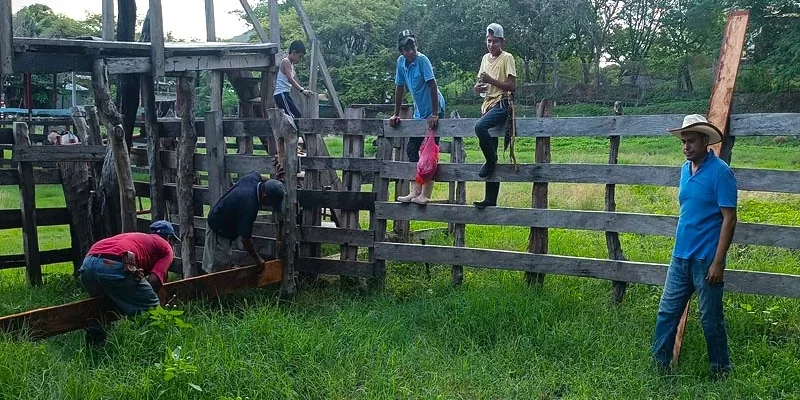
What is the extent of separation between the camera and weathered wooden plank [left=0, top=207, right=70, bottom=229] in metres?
8.87

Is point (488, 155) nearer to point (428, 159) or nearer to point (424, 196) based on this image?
point (428, 159)

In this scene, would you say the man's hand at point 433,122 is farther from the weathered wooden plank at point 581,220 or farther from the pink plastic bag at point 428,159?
the weathered wooden plank at point 581,220

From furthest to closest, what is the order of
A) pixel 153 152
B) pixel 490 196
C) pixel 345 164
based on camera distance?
pixel 153 152 → pixel 345 164 → pixel 490 196

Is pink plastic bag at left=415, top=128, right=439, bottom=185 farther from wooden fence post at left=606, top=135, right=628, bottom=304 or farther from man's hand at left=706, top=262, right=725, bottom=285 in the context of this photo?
man's hand at left=706, top=262, right=725, bottom=285

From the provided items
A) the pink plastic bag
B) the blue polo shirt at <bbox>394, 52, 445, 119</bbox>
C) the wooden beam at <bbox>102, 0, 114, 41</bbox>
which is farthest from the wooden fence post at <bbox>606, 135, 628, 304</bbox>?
the wooden beam at <bbox>102, 0, 114, 41</bbox>

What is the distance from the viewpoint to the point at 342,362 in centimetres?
559

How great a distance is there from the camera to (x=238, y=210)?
7168 mm

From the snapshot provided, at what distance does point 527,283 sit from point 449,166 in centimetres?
152

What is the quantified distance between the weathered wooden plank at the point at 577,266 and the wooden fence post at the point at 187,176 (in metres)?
2.31

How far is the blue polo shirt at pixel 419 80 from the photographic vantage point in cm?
810

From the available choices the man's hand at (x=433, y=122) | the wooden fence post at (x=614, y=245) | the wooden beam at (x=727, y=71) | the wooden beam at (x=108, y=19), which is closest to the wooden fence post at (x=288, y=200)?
the man's hand at (x=433, y=122)

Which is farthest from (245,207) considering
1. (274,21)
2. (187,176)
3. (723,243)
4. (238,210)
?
(274,21)

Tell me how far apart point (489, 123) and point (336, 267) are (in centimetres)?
245

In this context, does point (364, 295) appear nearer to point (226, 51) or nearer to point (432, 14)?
point (226, 51)
